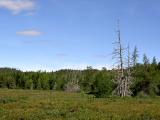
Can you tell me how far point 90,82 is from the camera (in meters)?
144

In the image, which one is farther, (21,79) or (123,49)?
(21,79)

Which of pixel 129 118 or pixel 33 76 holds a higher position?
pixel 33 76

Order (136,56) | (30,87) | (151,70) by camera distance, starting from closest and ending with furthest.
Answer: (151,70)
(136,56)
(30,87)

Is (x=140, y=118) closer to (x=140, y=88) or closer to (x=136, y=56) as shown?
(x=140, y=88)

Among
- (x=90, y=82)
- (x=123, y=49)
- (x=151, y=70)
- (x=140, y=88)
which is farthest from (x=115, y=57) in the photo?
(x=90, y=82)

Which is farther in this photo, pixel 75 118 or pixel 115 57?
pixel 115 57

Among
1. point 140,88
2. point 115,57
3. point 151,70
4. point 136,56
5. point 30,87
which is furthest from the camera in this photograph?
point 30,87

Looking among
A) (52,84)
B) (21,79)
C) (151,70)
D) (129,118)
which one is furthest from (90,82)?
(129,118)

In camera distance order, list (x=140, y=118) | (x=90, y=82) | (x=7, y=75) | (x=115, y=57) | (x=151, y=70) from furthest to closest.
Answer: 1. (x=7, y=75)
2. (x=90, y=82)
3. (x=151, y=70)
4. (x=115, y=57)
5. (x=140, y=118)

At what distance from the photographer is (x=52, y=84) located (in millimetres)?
156375

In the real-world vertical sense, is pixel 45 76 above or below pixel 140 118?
above

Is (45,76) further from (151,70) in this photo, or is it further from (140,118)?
(140,118)

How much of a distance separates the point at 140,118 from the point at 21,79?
14501cm

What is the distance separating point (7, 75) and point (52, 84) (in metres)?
22.0
